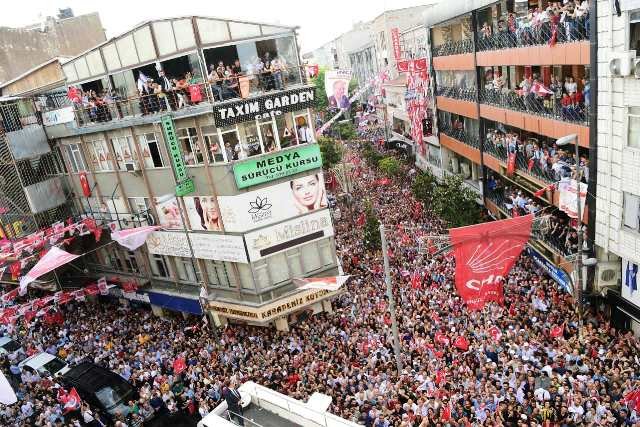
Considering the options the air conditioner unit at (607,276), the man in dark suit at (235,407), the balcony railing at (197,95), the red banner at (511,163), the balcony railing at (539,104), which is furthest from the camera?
the red banner at (511,163)

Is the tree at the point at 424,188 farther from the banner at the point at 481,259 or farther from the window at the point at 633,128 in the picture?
the banner at the point at 481,259

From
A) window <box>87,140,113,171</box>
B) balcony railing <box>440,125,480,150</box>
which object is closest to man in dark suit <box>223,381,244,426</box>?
window <box>87,140,113,171</box>

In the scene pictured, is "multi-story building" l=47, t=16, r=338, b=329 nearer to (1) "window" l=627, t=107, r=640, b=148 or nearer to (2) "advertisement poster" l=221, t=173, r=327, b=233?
(2) "advertisement poster" l=221, t=173, r=327, b=233

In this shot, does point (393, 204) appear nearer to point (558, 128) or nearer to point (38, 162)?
point (558, 128)

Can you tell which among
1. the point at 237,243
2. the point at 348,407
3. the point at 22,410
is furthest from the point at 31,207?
the point at 348,407

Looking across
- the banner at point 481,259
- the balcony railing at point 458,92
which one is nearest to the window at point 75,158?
the banner at point 481,259

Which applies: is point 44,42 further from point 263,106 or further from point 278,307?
point 278,307
